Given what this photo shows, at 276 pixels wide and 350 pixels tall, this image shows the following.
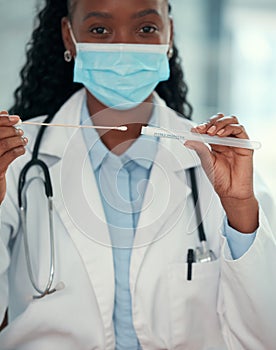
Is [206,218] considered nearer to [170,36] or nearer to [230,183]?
[230,183]

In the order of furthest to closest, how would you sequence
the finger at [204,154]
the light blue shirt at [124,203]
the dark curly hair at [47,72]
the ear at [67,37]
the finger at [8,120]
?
1. the dark curly hair at [47,72]
2. the ear at [67,37]
3. the light blue shirt at [124,203]
4. the finger at [204,154]
5. the finger at [8,120]

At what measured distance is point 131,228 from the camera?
125cm

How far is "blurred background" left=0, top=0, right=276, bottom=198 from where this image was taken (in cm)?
265

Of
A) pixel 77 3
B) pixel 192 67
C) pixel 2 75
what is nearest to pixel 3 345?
pixel 77 3

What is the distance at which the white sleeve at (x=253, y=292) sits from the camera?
118 centimetres

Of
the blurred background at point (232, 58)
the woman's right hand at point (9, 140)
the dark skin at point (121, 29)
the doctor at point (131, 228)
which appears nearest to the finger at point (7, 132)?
the woman's right hand at point (9, 140)

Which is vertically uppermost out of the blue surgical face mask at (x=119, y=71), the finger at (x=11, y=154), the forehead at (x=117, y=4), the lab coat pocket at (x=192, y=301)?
the forehead at (x=117, y=4)

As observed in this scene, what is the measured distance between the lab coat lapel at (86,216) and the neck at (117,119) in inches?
2.9

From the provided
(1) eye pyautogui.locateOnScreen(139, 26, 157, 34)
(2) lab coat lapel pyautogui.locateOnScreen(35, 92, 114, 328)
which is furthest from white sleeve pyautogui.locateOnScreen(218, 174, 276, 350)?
(1) eye pyautogui.locateOnScreen(139, 26, 157, 34)

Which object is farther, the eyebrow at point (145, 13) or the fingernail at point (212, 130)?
the eyebrow at point (145, 13)

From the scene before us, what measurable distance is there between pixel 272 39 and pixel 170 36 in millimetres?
1346

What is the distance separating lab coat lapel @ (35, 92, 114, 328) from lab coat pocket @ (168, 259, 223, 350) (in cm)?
13

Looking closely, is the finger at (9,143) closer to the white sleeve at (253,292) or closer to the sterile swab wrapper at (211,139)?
the sterile swab wrapper at (211,139)

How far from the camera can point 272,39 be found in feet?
8.67
